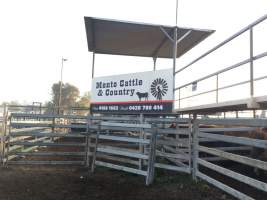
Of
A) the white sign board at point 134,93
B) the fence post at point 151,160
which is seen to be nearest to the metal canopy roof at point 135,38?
the white sign board at point 134,93

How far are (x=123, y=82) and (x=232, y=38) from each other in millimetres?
5041

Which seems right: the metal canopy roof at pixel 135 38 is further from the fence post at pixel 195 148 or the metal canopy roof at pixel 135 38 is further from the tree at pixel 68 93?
the tree at pixel 68 93

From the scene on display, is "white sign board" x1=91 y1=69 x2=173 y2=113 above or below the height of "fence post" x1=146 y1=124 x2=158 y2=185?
above

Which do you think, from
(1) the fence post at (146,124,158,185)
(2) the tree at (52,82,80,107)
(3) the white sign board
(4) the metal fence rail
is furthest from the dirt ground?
(2) the tree at (52,82,80,107)

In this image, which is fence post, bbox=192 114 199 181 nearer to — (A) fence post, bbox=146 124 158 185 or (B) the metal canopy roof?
(A) fence post, bbox=146 124 158 185

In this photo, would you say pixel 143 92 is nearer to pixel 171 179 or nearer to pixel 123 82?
pixel 123 82

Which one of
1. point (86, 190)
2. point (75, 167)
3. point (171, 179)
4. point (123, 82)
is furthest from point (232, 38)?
point (75, 167)

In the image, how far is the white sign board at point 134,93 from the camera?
8.70 meters

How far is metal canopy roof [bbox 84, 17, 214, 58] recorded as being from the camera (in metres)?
10.4

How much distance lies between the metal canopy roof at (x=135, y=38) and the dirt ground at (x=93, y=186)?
5.44 metres

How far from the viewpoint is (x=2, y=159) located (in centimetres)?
830

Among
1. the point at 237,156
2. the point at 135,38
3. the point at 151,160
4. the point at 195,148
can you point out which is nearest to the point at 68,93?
the point at 135,38

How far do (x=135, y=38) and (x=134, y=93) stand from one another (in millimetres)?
3767

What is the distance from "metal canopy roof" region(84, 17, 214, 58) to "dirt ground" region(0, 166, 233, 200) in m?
5.44
